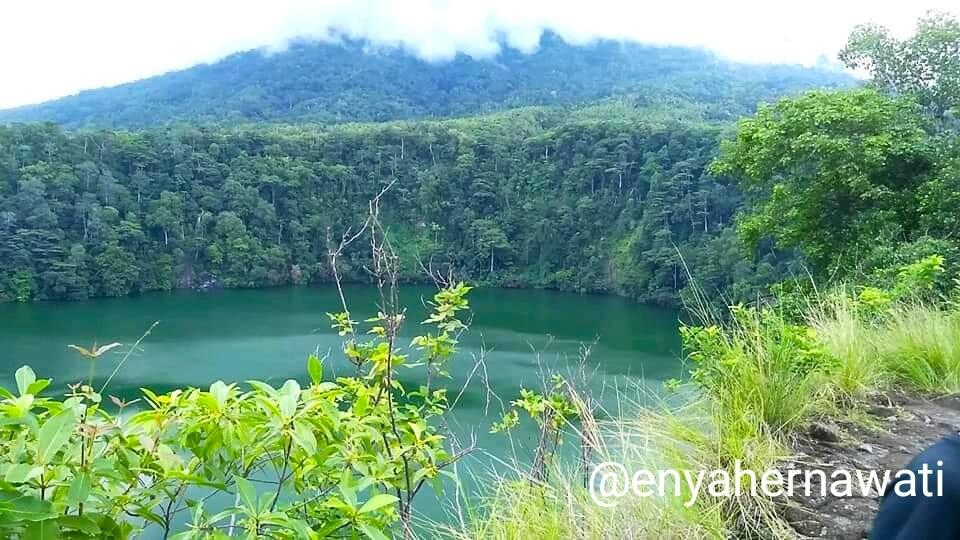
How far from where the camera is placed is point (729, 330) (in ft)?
6.61

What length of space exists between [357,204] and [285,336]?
720 inches

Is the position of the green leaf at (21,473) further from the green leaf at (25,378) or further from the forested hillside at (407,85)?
the forested hillside at (407,85)

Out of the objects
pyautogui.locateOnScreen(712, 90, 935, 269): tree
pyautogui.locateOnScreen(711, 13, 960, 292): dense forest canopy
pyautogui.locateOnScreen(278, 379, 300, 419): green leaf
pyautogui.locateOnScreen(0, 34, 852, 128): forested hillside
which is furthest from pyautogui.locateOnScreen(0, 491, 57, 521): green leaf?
pyautogui.locateOnScreen(0, 34, 852, 128): forested hillside

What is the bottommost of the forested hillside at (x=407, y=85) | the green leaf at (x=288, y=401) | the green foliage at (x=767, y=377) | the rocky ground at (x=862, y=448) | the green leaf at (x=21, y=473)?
the rocky ground at (x=862, y=448)

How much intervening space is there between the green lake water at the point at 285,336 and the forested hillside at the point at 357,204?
183 cm

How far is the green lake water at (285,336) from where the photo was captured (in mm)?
15781

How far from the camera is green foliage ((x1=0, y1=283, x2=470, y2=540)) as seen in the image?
36.8 inches

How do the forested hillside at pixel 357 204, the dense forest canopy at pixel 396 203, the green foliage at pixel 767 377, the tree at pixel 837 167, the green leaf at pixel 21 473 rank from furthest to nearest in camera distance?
1. the forested hillside at pixel 357 204
2. the dense forest canopy at pixel 396 203
3. the tree at pixel 837 167
4. the green foliage at pixel 767 377
5. the green leaf at pixel 21 473

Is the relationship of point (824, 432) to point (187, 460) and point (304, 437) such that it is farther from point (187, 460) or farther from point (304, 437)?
point (187, 460)

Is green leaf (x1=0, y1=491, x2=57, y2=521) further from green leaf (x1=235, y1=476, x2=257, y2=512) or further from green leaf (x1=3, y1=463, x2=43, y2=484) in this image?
green leaf (x1=235, y1=476, x2=257, y2=512)

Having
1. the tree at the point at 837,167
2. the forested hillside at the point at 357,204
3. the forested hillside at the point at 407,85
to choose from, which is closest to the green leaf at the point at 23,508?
the tree at the point at 837,167

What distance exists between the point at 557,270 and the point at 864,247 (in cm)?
3006

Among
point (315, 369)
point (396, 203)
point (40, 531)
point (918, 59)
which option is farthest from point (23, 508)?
point (396, 203)

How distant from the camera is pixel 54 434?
3.02 ft
